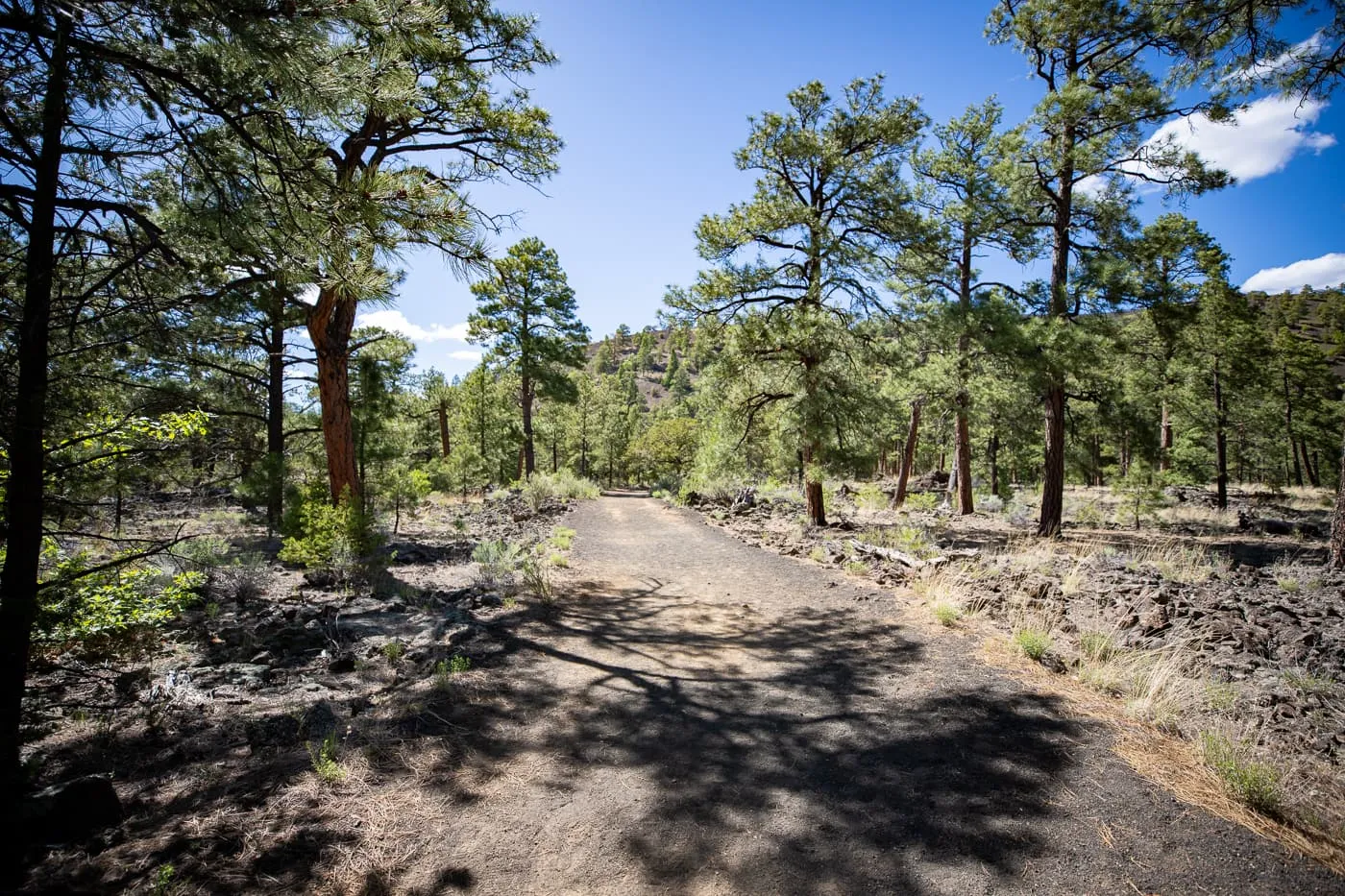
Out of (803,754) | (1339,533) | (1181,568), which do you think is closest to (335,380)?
(803,754)

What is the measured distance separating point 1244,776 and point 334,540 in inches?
384

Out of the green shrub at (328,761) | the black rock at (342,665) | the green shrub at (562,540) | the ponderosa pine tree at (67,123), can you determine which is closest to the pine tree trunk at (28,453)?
the ponderosa pine tree at (67,123)

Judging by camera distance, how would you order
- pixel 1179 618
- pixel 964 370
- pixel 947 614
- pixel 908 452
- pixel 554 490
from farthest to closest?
pixel 554 490 < pixel 908 452 < pixel 964 370 < pixel 947 614 < pixel 1179 618

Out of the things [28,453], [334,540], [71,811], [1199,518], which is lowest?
[1199,518]

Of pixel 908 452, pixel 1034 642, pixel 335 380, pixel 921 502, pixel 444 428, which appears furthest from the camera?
pixel 444 428

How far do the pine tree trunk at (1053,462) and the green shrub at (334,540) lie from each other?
13982mm

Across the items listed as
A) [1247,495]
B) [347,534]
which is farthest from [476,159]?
[1247,495]

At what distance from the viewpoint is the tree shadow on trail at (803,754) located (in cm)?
273

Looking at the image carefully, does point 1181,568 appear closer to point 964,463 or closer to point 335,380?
point 964,463

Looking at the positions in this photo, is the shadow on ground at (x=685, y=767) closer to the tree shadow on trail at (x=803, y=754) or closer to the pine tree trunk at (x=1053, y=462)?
the tree shadow on trail at (x=803, y=754)

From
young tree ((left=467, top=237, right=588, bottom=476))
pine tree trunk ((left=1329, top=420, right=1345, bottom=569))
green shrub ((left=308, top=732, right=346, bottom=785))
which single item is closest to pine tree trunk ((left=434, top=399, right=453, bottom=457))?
young tree ((left=467, top=237, right=588, bottom=476))

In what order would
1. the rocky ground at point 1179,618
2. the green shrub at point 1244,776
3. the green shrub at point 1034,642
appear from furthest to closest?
1. the green shrub at point 1034,642
2. the rocky ground at point 1179,618
3. the green shrub at point 1244,776

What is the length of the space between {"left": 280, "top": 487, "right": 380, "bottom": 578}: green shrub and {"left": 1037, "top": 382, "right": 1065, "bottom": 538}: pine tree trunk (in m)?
14.0

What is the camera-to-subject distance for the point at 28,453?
279cm
